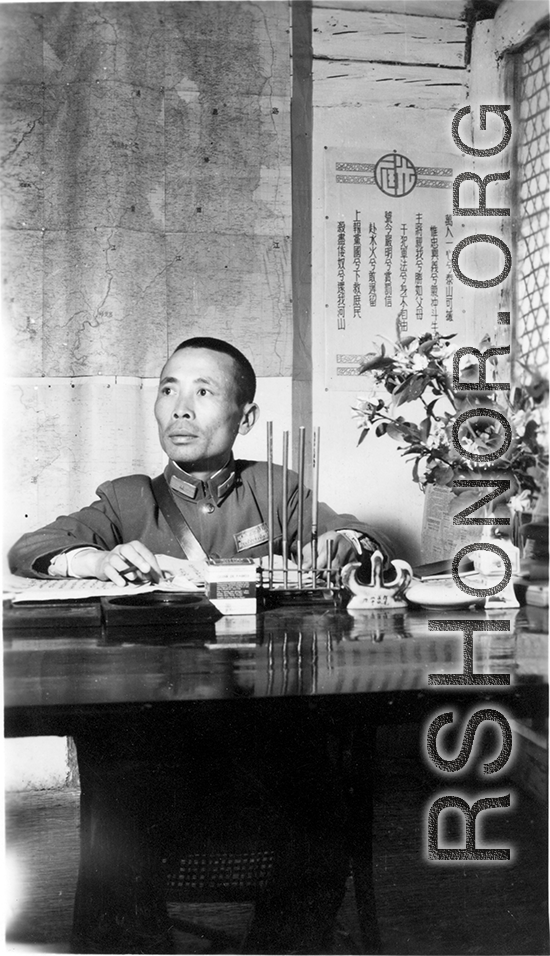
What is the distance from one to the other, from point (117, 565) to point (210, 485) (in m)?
0.23

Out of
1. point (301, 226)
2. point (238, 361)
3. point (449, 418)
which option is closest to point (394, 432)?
point (449, 418)

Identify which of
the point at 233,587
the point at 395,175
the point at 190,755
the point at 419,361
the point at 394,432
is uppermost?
the point at 395,175

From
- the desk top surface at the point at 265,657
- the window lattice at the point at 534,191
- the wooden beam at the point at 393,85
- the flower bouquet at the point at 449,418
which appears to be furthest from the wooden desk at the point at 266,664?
the wooden beam at the point at 393,85

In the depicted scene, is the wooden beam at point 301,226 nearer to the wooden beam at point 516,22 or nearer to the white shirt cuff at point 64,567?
the wooden beam at point 516,22

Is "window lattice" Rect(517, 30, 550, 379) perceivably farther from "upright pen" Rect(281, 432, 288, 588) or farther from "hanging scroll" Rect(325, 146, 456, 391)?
"upright pen" Rect(281, 432, 288, 588)

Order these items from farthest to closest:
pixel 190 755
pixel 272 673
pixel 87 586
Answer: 1. pixel 87 586
2. pixel 190 755
3. pixel 272 673

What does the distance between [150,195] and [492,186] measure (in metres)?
0.62

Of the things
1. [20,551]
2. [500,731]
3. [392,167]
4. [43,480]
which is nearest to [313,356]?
[392,167]

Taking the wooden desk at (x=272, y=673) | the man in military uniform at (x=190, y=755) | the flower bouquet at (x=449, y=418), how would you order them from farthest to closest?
the flower bouquet at (x=449, y=418), the man in military uniform at (x=190, y=755), the wooden desk at (x=272, y=673)

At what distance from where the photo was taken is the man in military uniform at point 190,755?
56.8 inches

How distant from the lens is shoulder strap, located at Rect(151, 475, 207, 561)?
1618mm

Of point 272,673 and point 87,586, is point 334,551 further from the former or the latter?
point 87,586

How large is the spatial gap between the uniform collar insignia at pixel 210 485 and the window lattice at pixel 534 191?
0.58 metres

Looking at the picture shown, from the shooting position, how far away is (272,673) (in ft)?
4.38
